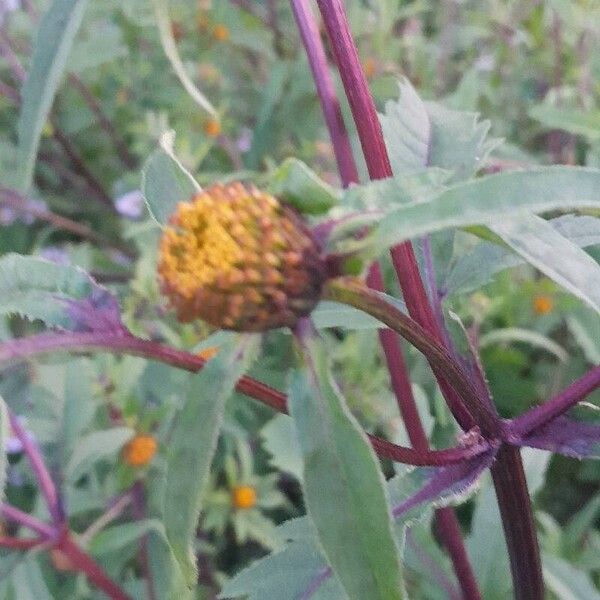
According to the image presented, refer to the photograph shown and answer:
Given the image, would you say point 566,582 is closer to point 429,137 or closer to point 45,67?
point 429,137

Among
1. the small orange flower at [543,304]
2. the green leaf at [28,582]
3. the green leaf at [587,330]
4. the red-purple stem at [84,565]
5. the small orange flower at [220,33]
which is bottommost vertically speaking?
the green leaf at [28,582]

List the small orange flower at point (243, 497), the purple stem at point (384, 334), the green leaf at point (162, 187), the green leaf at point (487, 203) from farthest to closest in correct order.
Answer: the small orange flower at point (243, 497) < the purple stem at point (384, 334) < the green leaf at point (162, 187) < the green leaf at point (487, 203)

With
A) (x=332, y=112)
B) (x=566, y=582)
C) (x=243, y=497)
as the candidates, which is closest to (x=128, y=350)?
(x=332, y=112)

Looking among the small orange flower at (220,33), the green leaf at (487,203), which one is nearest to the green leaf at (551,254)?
the green leaf at (487,203)

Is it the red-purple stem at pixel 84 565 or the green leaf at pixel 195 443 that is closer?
the green leaf at pixel 195 443

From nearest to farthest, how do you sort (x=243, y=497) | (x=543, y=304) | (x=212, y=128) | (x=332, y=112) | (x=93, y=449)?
(x=332, y=112) < (x=93, y=449) < (x=243, y=497) < (x=543, y=304) < (x=212, y=128)

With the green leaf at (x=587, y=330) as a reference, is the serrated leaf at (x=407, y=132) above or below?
above

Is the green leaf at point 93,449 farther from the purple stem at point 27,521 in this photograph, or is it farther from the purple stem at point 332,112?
the purple stem at point 332,112

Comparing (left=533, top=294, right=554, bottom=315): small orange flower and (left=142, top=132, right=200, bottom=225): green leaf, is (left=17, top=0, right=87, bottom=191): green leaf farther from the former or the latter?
(left=533, top=294, right=554, bottom=315): small orange flower
